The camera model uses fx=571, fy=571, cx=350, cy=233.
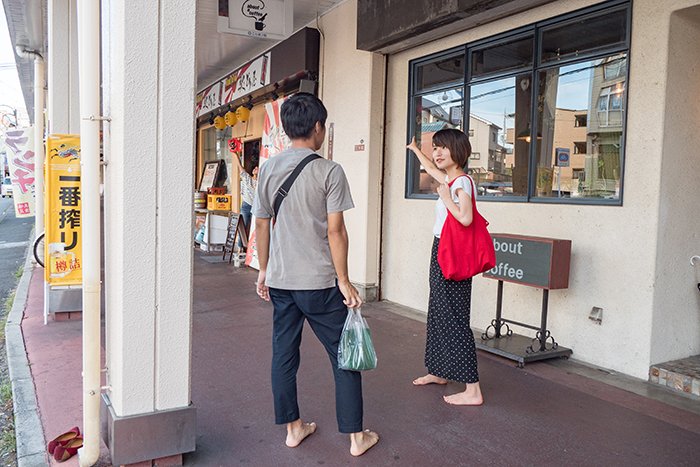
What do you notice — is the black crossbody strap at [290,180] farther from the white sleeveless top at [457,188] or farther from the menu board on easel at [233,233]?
the menu board on easel at [233,233]

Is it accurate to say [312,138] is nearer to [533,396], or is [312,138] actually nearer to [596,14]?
[533,396]

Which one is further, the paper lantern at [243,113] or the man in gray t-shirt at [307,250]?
the paper lantern at [243,113]

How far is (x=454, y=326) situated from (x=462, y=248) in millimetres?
547

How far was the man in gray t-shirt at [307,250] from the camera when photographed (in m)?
2.82

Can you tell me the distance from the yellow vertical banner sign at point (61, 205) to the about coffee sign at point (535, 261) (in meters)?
3.50

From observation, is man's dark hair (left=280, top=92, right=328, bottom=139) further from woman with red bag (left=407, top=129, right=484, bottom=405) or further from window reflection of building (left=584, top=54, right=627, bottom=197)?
window reflection of building (left=584, top=54, right=627, bottom=197)

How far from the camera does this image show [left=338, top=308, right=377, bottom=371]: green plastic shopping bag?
2.80 m

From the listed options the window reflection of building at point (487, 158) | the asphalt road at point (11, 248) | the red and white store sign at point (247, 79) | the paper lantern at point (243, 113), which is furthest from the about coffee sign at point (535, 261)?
the paper lantern at point (243, 113)

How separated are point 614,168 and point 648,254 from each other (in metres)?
0.73

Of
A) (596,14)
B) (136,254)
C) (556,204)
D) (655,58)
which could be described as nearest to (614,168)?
(556,204)

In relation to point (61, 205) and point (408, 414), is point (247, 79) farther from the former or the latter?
point (408, 414)

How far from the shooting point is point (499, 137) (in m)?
5.49

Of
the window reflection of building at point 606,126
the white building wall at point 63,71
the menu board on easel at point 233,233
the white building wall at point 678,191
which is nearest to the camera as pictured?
the white building wall at point 678,191

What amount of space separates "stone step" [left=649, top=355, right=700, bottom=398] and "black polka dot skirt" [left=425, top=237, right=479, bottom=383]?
1.42 m
